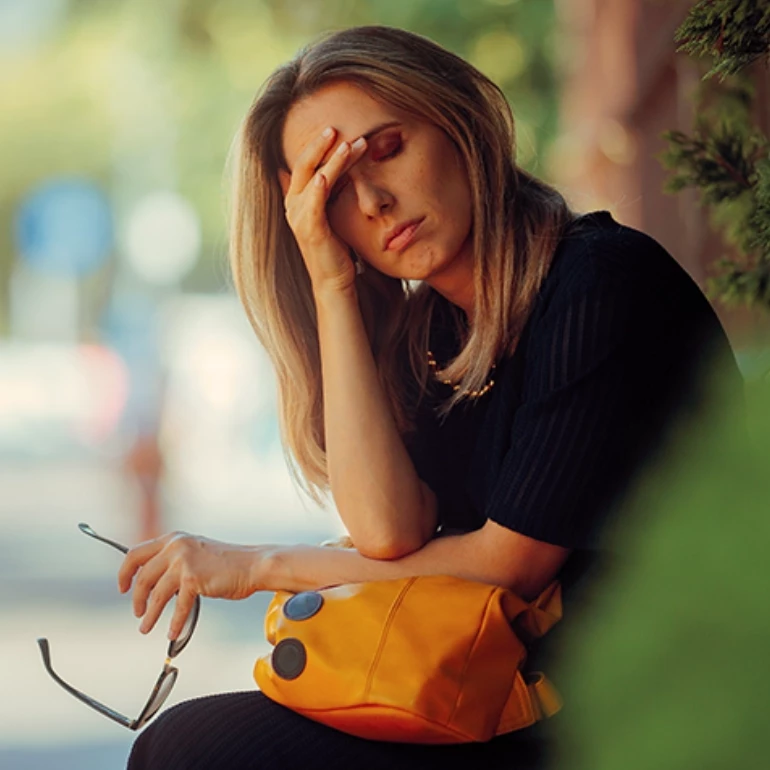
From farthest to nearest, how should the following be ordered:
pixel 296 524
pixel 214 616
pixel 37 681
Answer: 1. pixel 296 524
2. pixel 214 616
3. pixel 37 681

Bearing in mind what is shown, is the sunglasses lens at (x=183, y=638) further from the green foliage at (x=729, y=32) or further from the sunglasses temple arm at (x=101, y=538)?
the green foliage at (x=729, y=32)

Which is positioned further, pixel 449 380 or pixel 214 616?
pixel 214 616

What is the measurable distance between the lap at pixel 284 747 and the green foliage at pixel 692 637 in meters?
0.96

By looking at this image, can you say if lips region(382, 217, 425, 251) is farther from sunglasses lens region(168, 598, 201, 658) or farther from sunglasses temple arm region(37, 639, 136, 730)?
sunglasses temple arm region(37, 639, 136, 730)

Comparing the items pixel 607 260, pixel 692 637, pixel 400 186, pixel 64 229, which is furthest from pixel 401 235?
pixel 64 229

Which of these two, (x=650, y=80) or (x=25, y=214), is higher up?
(x=650, y=80)

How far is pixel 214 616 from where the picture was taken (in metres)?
8.00

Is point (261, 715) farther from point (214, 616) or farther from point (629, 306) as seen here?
point (214, 616)

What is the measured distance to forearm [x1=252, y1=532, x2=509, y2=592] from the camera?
6.81ft

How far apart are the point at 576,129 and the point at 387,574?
47.8ft

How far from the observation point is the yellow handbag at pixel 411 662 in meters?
1.75

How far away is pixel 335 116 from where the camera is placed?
7.82ft

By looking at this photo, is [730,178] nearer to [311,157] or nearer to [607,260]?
[607,260]

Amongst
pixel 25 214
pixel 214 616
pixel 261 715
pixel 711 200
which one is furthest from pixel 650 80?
pixel 25 214
